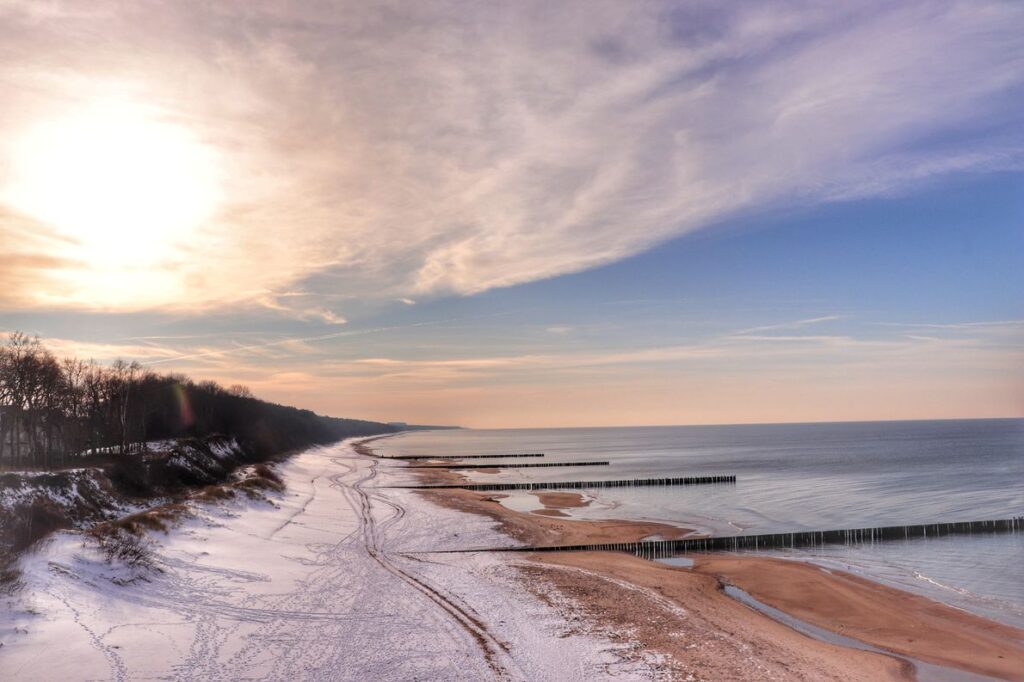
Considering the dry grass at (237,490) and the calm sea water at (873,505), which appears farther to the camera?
the dry grass at (237,490)

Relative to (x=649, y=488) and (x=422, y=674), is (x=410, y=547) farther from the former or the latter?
(x=649, y=488)

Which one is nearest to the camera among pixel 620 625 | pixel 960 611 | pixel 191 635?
pixel 191 635

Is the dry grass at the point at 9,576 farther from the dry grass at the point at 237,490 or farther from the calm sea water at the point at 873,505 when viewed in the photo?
the calm sea water at the point at 873,505

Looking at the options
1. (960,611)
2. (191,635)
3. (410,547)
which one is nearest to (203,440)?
(410,547)

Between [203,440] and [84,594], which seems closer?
[84,594]

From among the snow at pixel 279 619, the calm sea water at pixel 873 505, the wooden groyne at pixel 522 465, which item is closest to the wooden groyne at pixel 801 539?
the calm sea water at pixel 873 505

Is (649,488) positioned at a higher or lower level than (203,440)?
lower

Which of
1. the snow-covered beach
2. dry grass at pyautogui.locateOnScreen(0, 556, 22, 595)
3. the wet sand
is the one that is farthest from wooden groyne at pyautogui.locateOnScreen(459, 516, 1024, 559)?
dry grass at pyautogui.locateOnScreen(0, 556, 22, 595)
